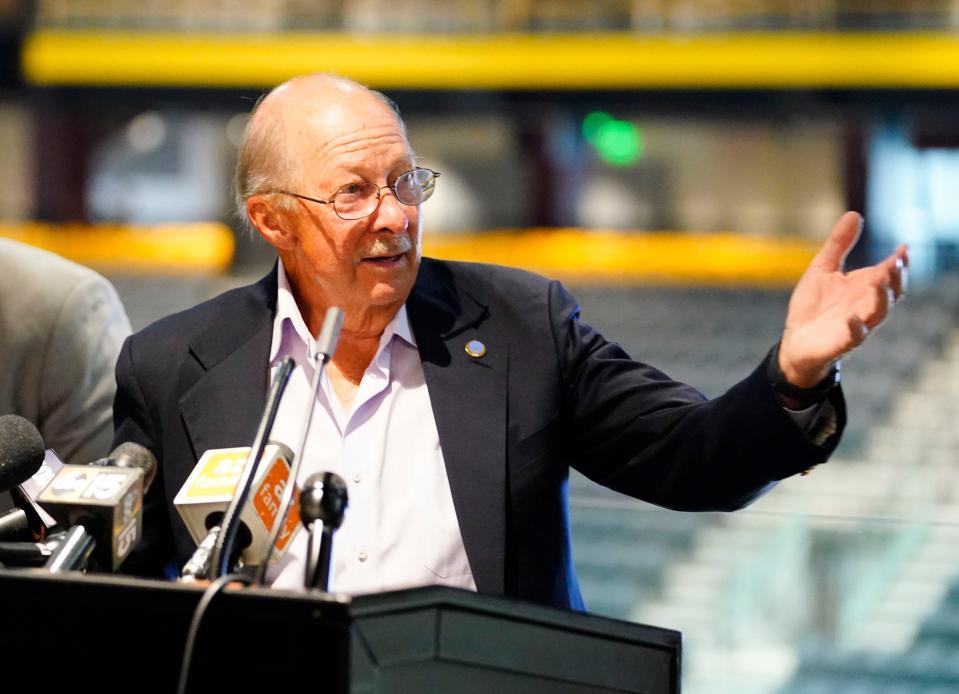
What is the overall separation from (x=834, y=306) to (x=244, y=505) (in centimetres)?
72

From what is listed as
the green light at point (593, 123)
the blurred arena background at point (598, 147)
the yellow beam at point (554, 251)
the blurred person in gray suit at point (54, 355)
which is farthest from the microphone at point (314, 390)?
the green light at point (593, 123)

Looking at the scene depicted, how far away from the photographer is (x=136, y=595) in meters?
1.30

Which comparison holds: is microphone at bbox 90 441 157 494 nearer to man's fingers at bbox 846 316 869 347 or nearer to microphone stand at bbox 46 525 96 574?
microphone stand at bbox 46 525 96 574

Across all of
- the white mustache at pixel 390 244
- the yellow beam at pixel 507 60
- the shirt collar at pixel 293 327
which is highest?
the yellow beam at pixel 507 60

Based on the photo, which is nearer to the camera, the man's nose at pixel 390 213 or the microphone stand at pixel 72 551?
the microphone stand at pixel 72 551

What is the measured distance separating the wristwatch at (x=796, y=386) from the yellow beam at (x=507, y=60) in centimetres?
1003

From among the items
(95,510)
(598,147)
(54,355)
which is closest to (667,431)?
(95,510)

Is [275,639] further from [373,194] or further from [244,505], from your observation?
[373,194]

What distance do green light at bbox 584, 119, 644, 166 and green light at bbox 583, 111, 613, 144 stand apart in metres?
0.04

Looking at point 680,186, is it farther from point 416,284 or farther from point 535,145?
point 416,284

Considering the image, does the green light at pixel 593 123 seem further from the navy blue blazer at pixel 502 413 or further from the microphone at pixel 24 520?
the microphone at pixel 24 520

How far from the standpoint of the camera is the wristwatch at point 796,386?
1.72 meters

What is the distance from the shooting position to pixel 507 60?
12016mm

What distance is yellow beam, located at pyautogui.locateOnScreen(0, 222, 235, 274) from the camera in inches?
514
